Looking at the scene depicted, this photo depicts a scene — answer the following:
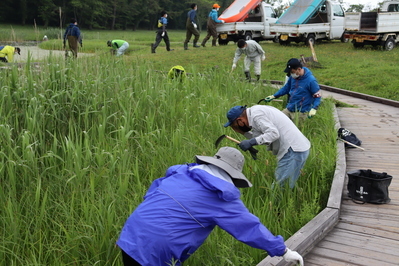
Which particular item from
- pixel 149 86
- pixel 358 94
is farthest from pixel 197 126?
pixel 358 94

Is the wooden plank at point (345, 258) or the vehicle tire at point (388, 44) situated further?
the vehicle tire at point (388, 44)

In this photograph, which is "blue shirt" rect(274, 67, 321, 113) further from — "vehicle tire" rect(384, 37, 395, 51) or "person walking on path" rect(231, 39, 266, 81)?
Answer: "vehicle tire" rect(384, 37, 395, 51)

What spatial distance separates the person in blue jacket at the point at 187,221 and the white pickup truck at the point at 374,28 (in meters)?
17.1

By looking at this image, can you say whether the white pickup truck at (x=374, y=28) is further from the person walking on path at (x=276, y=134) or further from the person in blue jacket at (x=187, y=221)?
the person in blue jacket at (x=187, y=221)

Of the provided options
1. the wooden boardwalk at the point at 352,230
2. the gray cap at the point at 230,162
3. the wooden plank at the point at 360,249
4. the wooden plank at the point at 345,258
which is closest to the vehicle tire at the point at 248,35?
the wooden boardwalk at the point at 352,230

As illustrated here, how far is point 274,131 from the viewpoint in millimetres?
4152

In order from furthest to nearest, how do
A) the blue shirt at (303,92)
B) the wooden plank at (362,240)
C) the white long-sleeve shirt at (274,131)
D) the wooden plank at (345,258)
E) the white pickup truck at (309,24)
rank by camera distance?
the white pickup truck at (309,24), the blue shirt at (303,92), the white long-sleeve shirt at (274,131), the wooden plank at (362,240), the wooden plank at (345,258)

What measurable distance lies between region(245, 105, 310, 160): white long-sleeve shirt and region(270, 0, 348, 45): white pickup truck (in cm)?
1574

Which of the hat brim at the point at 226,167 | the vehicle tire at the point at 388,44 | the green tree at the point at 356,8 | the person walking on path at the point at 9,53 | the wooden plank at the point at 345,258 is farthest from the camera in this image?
the green tree at the point at 356,8

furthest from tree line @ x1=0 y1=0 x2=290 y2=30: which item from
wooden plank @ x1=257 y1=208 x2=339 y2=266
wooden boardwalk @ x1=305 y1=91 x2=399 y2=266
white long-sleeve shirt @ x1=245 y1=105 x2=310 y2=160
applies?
wooden plank @ x1=257 y1=208 x2=339 y2=266

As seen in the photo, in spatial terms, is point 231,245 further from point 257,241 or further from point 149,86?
point 149,86

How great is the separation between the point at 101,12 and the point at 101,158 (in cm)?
5085

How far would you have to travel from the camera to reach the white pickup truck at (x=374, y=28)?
1772 cm

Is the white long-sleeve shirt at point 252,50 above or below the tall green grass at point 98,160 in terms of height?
above
